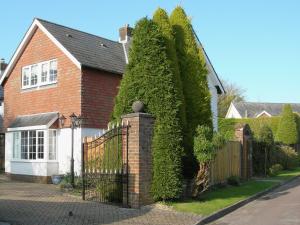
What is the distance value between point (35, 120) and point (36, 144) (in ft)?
4.29

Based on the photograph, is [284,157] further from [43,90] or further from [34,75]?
[34,75]

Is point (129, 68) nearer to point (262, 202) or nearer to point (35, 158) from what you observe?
point (262, 202)

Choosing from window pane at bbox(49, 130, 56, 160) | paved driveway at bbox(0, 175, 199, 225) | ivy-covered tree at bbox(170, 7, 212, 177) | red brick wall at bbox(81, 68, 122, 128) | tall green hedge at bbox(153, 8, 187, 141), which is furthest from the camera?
window pane at bbox(49, 130, 56, 160)

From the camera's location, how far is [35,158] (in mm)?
22641

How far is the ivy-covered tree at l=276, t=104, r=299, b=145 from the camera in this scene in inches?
1441

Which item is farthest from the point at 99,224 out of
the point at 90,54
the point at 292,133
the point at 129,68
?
the point at 292,133

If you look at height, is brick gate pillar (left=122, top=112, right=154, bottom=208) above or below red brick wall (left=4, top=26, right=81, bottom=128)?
below

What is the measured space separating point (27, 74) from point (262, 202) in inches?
A: 592

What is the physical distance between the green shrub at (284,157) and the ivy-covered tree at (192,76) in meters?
13.4

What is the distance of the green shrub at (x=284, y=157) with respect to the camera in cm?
2812

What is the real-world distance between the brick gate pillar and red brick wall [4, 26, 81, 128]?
8560 millimetres

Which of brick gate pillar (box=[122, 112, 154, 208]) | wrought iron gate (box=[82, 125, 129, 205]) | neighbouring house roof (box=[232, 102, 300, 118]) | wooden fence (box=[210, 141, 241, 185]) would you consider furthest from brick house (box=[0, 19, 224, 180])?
neighbouring house roof (box=[232, 102, 300, 118])

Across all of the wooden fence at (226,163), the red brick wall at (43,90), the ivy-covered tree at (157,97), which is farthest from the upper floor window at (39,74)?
the ivy-covered tree at (157,97)

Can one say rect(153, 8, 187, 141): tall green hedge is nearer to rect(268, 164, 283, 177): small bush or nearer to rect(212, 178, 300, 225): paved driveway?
rect(212, 178, 300, 225): paved driveway
